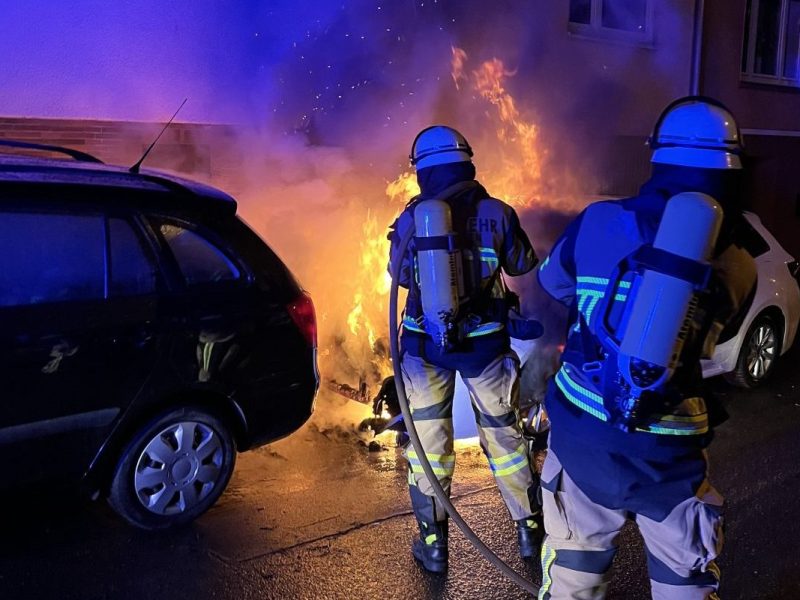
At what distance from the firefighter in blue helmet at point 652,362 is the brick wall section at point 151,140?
467 centimetres

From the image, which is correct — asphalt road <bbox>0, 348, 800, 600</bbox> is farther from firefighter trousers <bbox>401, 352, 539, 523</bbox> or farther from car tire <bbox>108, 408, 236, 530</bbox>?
firefighter trousers <bbox>401, 352, 539, 523</bbox>

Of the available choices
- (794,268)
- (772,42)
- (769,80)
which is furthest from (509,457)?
(772,42)

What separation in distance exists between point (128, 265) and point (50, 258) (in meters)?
0.34

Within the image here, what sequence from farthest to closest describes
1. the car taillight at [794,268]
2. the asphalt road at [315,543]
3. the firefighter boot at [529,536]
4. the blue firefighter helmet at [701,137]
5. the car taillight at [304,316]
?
the car taillight at [794,268]
the car taillight at [304,316]
the firefighter boot at [529,536]
the asphalt road at [315,543]
the blue firefighter helmet at [701,137]

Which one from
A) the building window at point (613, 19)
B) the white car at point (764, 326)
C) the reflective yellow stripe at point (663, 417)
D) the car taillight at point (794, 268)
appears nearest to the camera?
the reflective yellow stripe at point (663, 417)

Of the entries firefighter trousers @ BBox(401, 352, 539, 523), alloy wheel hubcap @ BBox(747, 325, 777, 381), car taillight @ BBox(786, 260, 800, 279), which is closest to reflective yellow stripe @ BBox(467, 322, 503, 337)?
firefighter trousers @ BBox(401, 352, 539, 523)

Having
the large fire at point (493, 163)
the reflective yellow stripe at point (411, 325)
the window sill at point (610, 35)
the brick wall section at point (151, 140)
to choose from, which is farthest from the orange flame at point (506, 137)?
the reflective yellow stripe at point (411, 325)

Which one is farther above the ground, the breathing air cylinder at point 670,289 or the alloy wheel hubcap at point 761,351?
the breathing air cylinder at point 670,289

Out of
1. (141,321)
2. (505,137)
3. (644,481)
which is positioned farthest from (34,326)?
(505,137)

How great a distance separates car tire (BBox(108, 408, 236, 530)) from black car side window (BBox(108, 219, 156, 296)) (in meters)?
0.64

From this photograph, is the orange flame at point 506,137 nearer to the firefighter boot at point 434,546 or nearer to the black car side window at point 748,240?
the firefighter boot at point 434,546

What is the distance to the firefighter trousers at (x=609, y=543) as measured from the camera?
7.30ft

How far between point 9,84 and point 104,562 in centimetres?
414

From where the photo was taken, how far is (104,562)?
11.3 ft
